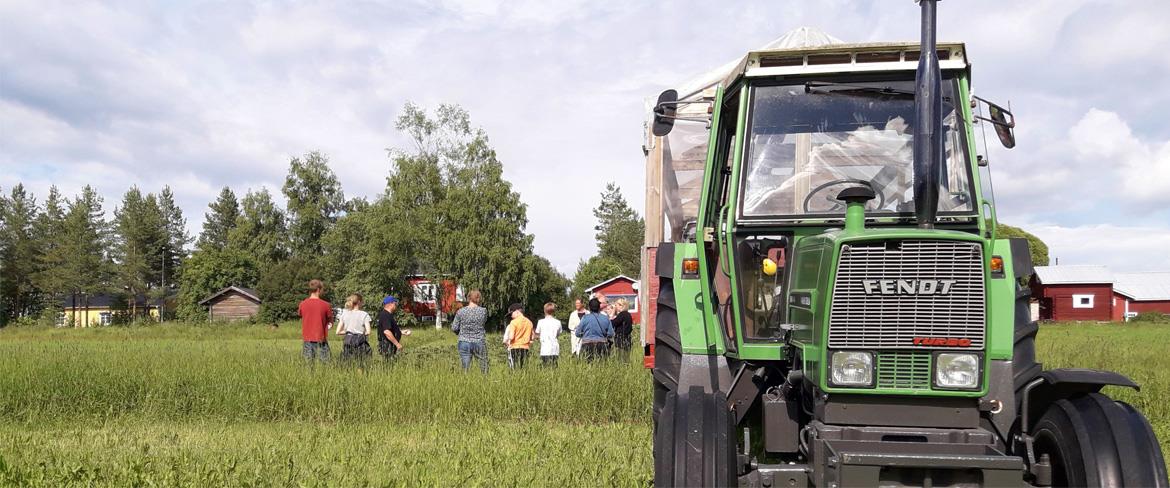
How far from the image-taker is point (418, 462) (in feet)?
20.0

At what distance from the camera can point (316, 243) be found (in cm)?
6444

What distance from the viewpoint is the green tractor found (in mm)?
3779

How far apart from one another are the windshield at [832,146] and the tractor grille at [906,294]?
100 centimetres

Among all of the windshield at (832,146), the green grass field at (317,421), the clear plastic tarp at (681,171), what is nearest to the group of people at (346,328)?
the green grass field at (317,421)

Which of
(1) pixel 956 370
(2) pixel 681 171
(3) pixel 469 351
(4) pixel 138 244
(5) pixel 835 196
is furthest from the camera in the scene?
(4) pixel 138 244

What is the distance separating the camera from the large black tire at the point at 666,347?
524 cm

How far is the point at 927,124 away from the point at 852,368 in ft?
3.90

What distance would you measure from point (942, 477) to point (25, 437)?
7.60 meters

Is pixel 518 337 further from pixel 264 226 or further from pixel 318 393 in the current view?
pixel 264 226

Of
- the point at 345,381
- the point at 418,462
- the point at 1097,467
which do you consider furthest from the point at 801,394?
the point at 345,381

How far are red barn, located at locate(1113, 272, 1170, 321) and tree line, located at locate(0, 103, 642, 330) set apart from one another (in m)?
37.7

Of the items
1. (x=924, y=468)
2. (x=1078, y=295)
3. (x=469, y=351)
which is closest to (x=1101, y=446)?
(x=924, y=468)

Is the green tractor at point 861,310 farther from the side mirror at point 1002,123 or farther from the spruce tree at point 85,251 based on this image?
the spruce tree at point 85,251

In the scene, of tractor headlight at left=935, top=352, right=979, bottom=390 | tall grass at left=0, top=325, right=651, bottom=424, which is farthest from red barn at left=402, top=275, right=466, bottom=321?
tractor headlight at left=935, top=352, right=979, bottom=390
